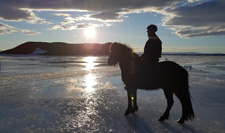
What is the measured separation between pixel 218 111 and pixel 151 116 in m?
2.11

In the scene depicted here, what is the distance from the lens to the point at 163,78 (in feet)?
14.9

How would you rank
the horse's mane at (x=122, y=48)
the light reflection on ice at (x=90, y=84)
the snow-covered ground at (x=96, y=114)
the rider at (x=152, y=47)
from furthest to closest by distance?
the light reflection on ice at (x=90, y=84), the horse's mane at (x=122, y=48), the rider at (x=152, y=47), the snow-covered ground at (x=96, y=114)

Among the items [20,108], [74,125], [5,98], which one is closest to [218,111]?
[74,125]

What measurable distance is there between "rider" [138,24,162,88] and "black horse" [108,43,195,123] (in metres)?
0.09

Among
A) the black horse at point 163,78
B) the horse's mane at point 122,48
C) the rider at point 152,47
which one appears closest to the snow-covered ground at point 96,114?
the black horse at point 163,78

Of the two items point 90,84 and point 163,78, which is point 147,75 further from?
point 90,84

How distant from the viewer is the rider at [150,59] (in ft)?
15.0

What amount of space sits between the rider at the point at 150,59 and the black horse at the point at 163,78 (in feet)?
0.29

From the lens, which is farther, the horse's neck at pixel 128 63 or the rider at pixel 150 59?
the horse's neck at pixel 128 63

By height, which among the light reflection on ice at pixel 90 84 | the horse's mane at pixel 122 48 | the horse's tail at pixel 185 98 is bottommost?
the light reflection on ice at pixel 90 84

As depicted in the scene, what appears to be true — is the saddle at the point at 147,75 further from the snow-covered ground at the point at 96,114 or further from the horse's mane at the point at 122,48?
the snow-covered ground at the point at 96,114

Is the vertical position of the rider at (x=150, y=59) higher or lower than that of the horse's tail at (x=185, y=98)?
higher

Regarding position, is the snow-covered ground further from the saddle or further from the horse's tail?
the saddle

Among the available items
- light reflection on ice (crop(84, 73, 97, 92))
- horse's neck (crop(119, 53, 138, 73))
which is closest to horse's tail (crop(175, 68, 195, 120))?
horse's neck (crop(119, 53, 138, 73))
